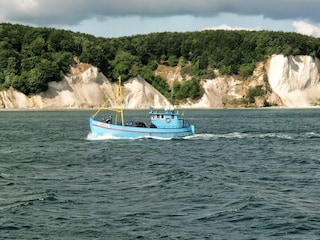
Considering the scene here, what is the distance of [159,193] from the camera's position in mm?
30203

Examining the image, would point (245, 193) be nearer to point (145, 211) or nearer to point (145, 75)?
point (145, 211)

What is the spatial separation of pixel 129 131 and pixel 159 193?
34.6 metres

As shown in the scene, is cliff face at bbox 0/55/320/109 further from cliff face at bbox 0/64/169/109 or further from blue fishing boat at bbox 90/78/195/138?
blue fishing boat at bbox 90/78/195/138

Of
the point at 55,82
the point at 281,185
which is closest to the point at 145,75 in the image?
the point at 55,82

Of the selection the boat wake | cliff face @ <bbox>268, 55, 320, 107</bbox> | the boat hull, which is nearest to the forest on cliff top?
cliff face @ <bbox>268, 55, 320, 107</bbox>

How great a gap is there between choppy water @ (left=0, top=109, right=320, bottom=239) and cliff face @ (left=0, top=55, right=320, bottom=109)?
369 ft

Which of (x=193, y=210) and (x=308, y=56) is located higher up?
(x=308, y=56)

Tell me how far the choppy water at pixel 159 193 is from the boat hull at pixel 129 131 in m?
10.6

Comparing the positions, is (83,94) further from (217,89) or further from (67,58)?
(217,89)

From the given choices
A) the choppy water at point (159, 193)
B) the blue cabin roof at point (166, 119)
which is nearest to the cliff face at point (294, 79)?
the blue cabin roof at point (166, 119)

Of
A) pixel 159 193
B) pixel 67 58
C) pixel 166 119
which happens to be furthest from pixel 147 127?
pixel 67 58

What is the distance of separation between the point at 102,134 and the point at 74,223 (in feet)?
136

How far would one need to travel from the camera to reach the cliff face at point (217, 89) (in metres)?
166

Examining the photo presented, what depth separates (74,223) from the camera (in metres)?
24.0
